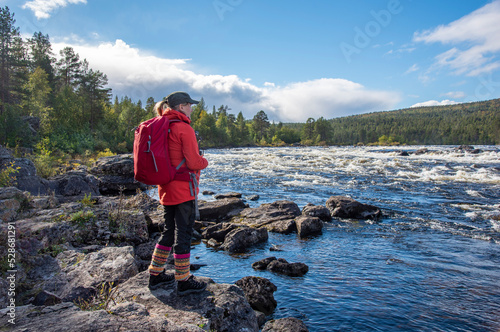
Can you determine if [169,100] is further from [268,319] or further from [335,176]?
[335,176]

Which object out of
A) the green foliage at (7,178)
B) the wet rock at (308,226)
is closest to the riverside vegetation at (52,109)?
the green foliage at (7,178)

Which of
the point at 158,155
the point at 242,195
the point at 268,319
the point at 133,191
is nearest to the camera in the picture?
the point at 158,155

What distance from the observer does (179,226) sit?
4.07 meters

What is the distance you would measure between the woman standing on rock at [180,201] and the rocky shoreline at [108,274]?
23 cm

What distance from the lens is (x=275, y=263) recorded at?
25.1 feet

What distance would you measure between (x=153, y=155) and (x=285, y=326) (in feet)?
11.9

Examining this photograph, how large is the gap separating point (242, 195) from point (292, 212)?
603cm

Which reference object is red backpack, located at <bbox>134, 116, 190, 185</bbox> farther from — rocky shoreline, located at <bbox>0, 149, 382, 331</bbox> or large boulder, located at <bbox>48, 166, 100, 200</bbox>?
large boulder, located at <bbox>48, 166, 100, 200</bbox>

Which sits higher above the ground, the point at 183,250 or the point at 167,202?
the point at 167,202

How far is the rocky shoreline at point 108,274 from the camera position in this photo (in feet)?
10.7

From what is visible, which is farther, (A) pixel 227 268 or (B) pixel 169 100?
(A) pixel 227 268

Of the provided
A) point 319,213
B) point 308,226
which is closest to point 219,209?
point 308,226

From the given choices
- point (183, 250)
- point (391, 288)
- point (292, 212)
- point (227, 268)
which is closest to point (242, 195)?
point (292, 212)

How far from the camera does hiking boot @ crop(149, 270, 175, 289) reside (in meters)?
4.18
